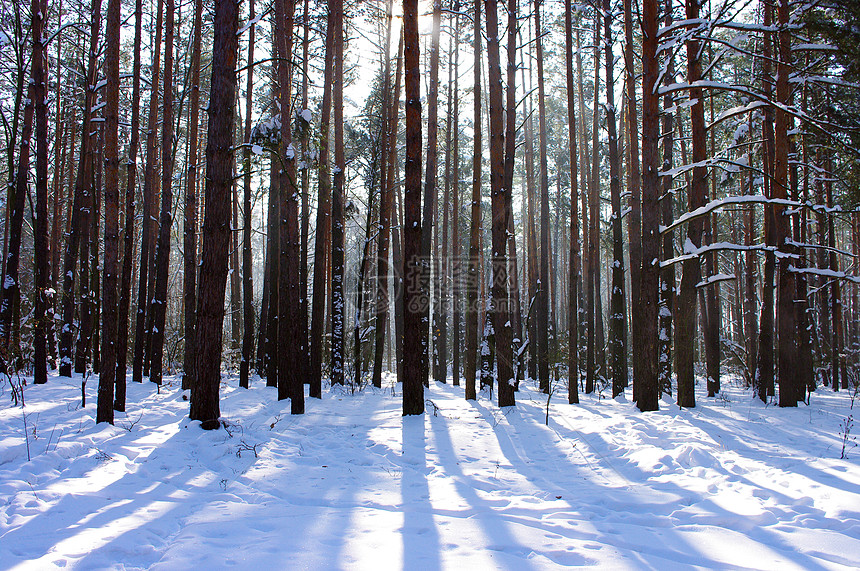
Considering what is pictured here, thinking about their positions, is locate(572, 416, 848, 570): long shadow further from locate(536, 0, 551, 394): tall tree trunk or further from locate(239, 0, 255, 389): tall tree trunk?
locate(239, 0, 255, 389): tall tree trunk

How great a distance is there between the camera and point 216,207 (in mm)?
6062

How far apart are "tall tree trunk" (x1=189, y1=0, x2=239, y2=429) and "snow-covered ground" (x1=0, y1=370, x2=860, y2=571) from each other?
74 centimetres

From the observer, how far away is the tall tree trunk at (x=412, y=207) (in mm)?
Answer: 7715

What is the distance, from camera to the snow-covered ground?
9.71 ft

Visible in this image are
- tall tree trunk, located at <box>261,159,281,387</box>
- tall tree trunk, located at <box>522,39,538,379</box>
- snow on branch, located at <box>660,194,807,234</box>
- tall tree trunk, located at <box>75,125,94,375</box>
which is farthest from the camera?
tall tree trunk, located at <box>522,39,538,379</box>

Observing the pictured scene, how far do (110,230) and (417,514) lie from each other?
218 inches

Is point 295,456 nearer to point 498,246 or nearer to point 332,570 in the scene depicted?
point 332,570

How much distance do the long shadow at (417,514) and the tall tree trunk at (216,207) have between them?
2.65m

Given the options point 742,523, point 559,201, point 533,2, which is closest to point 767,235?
point 533,2

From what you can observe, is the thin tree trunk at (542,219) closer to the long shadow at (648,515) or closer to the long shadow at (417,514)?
the long shadow at (417,514)

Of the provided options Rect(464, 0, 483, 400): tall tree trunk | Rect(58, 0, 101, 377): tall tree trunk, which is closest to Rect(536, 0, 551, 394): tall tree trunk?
Rect(464, 0, 483, 400): tall tree trunk

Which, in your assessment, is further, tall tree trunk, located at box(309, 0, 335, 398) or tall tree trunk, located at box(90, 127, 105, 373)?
tall tree trunk, located at box(90, 127, 105, 373)

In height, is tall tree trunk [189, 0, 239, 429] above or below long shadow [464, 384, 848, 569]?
above

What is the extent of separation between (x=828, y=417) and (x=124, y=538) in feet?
35.4
